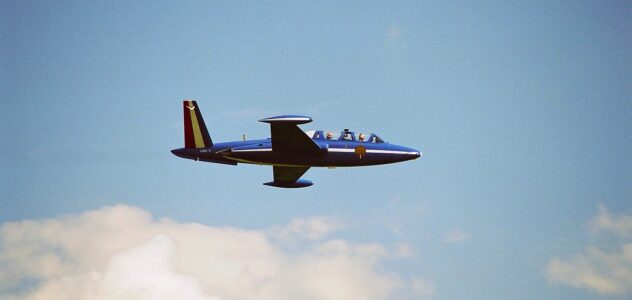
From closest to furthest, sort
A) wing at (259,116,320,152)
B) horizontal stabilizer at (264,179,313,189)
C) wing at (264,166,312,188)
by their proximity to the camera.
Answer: wing at (259,116,320,152)
wing at (264,166,312,188)
horizontal stabilizer at (264,179,313,189)

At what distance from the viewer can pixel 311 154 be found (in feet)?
242

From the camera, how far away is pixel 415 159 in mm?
76562

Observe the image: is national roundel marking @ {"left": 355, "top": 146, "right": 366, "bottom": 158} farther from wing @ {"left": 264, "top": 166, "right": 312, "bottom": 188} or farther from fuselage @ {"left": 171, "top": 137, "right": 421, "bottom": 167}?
wing @ {"left": 264, "top": 166, "right": 312, "bottom": 188}

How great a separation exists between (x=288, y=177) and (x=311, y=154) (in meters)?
7.87

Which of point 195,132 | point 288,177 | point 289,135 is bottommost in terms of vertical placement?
point 288,177

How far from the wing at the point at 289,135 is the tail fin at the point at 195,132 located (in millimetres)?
5609

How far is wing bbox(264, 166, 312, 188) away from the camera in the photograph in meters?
80.7

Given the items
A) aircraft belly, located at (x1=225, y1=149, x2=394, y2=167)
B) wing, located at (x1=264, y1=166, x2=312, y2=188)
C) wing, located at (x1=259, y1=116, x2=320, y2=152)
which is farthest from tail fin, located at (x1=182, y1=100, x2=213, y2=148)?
wing, located at (x1=264, y1=166, x2=312, y2=188)

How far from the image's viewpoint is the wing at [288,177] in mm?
80688

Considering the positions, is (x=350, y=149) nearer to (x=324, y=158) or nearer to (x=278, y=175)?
(x=324, y=158)

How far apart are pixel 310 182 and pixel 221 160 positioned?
955 centimetres

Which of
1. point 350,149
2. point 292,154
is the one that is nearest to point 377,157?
point 350,149

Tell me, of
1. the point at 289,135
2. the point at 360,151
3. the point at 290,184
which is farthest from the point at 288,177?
the point at 289,135

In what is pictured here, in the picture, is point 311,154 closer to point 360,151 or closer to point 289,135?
point 289,135
